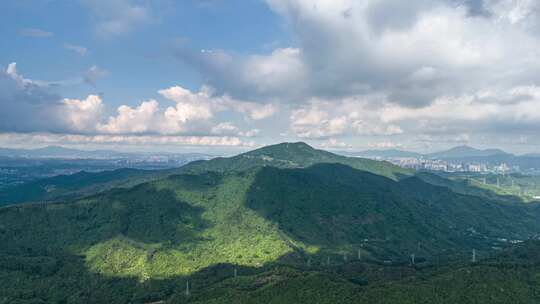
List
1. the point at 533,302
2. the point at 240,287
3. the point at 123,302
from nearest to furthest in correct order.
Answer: the point at 533,302, the point at 240,287, the point at 123,302

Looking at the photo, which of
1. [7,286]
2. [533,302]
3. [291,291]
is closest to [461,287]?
[533,302]

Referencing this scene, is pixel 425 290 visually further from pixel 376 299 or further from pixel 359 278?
pixel 359 278

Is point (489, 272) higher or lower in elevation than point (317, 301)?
higher

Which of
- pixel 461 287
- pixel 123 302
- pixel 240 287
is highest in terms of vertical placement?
pixel 461 287

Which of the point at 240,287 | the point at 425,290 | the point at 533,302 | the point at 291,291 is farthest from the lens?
the point at 240,287

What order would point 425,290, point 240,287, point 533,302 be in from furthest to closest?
point 240,287 < point 425,290 < point 533,302

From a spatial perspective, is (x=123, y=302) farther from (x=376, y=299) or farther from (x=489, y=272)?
(x=489, y=272)

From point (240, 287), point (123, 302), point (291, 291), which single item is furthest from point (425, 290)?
point (123, 302)

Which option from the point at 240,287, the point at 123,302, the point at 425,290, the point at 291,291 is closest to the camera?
the point at 425,290

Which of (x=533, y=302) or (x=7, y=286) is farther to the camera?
(x=7, y=286)
